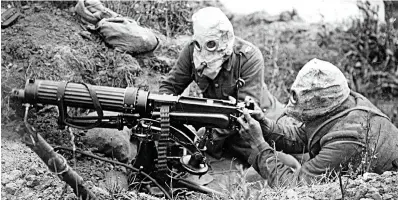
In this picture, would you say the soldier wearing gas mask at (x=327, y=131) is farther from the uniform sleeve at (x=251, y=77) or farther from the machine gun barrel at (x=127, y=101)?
the uniform sleeve at (x=251, y=77)

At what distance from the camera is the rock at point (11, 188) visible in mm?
5037

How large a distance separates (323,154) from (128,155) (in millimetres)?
2266

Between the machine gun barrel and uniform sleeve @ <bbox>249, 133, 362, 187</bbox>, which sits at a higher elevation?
the machine gun barrel

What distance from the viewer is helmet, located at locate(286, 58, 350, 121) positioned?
537cm

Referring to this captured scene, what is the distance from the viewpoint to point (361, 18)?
428 inches

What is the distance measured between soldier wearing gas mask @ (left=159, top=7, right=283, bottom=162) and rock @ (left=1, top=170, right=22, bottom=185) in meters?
2.00

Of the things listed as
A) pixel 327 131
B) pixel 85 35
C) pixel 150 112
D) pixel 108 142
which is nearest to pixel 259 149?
pixel 327 131

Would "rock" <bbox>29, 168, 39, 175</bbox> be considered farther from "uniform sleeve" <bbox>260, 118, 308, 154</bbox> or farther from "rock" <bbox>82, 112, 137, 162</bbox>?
"uniform sleeve" <bbox>260, 118, 308, 154</bbox>

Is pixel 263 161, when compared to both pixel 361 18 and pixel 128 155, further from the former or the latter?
pixel 361 18

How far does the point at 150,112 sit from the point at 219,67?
1.18 meters

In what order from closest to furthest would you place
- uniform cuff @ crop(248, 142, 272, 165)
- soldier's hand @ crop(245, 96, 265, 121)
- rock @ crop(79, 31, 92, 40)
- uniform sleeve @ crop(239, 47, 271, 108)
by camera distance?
1. uniform cuff @ crop(248, 142, 272, 165)
2. soldier's hand @ crop(245, 96, 265, 121)
3. uniform sleeve @ crop(239, 47, 271, 108)
4. rock @ crop(79, 31, 92, 40)

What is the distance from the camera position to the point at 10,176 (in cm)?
521

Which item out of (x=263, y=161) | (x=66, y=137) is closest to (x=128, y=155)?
(x=66, y=137)

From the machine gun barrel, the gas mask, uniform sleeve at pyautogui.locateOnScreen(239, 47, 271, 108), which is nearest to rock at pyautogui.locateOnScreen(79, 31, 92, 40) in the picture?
the gas mask
